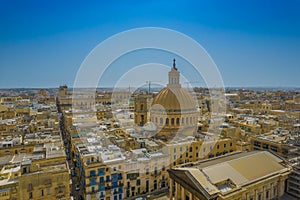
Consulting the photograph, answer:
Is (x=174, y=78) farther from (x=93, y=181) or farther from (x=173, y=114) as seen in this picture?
(x=93, y=181)

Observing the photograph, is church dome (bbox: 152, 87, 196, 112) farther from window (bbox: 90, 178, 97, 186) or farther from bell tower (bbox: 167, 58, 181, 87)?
window (bbox: 90, 178, 97, 186)

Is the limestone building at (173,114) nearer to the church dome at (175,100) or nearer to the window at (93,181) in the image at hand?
the church dome at (175,100)

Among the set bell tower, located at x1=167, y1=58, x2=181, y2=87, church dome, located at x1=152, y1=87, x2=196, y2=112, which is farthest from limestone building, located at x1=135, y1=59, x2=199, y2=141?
bell tower, located at x1=167, y1=58, x2=181, y2=87

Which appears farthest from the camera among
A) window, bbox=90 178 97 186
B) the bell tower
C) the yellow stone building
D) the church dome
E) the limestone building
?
the bell tower

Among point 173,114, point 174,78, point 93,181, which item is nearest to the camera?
point 93,181

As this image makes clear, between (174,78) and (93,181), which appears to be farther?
(174,78)

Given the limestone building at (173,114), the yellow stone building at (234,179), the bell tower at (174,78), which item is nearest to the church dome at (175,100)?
the limestone building at (173,114)

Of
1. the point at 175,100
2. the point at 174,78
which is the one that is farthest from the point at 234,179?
the point at 174,78

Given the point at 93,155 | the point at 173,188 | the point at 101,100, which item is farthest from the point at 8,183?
the point at 101,100
